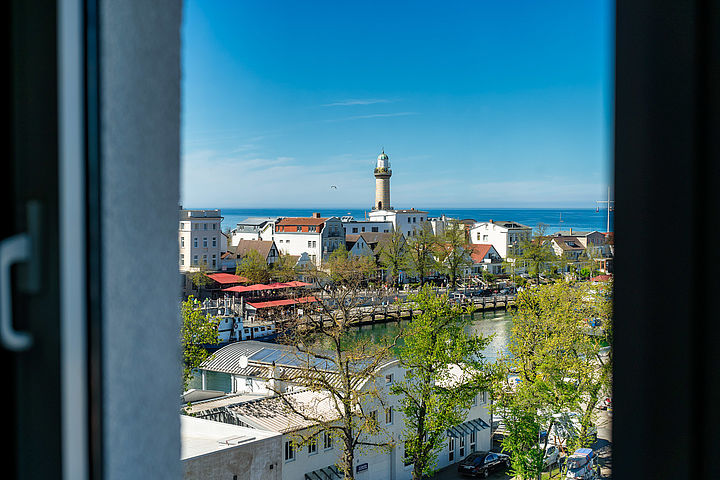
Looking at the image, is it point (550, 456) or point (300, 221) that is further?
point (300, 221)

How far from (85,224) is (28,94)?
0.07 meters

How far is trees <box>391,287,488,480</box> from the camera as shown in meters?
4.17

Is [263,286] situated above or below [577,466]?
above

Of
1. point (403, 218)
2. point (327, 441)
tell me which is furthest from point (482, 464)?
point (403, 218)

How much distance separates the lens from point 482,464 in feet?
15.1

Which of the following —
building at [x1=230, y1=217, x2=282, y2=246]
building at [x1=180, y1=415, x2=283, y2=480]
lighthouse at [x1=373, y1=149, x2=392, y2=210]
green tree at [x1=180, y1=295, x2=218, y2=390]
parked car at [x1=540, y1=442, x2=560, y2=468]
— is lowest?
parked car at [x1=540, y1=442, x2=560, y2=468]

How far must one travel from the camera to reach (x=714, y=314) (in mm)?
204

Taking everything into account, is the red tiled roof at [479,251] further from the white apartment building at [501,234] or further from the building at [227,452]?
the building at [227,452]

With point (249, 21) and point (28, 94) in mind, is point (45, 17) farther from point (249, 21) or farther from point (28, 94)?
point (249, 21)

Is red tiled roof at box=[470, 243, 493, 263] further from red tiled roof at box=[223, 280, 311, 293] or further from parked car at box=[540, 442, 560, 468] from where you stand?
parked car at box=[540, 442, 560, 468]

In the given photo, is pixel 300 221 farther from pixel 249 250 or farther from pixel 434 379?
pixel 434 379

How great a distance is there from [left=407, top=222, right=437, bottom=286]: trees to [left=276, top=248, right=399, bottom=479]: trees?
52.3 inches

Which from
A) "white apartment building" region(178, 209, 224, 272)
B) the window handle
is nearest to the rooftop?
"white apartment building" region(178, 209, 224, 272)

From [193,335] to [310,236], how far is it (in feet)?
8.78
